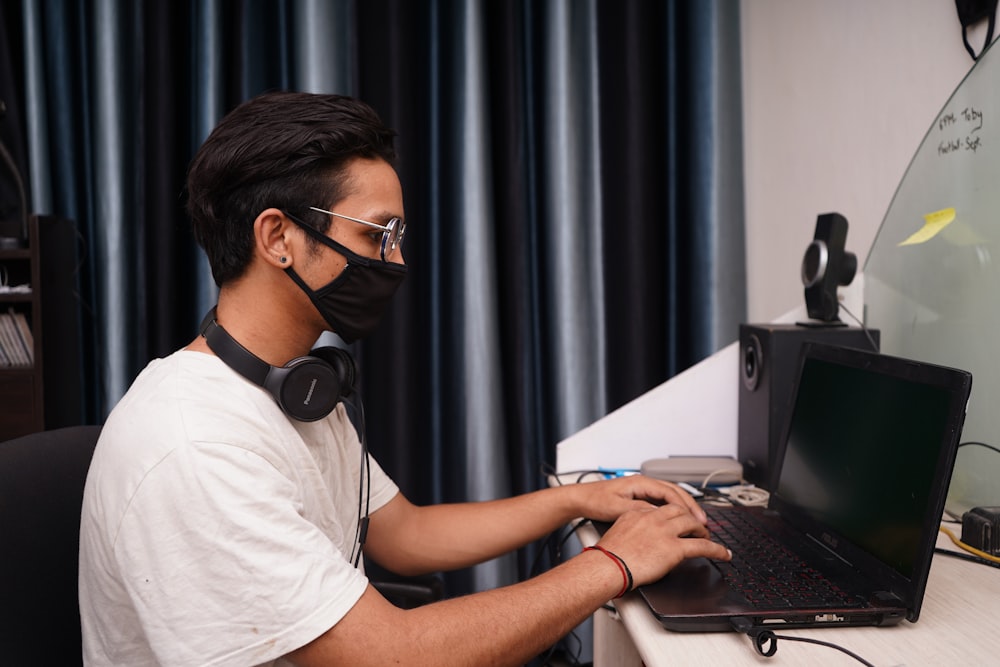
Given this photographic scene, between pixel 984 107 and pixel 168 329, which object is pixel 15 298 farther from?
pixel 984 107

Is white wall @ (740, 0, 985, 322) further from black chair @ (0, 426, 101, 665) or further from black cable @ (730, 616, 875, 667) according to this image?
black chair @ (0, 426, 101, 665)

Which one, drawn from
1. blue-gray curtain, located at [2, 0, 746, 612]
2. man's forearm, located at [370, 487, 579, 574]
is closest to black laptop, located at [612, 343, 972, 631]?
man's forearm, located at [370, 487, 579, 574]

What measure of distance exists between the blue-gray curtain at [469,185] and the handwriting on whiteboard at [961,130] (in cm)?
93

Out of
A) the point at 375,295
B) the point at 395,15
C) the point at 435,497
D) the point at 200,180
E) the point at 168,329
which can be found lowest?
the point at 435,497

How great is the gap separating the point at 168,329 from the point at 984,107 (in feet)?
5.91

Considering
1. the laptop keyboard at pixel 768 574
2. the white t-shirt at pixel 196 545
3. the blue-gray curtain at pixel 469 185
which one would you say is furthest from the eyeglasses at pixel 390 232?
the blue-gray curtain at pixel 469 185

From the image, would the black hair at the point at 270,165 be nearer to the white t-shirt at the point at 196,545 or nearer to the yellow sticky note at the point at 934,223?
the white t-shirt at the point at 196,545

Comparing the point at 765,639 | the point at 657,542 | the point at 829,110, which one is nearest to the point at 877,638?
the point at 765,639

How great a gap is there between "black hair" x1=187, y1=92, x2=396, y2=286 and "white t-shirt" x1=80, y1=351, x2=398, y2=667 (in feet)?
0.63

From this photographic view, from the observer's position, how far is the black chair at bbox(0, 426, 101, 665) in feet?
2.70

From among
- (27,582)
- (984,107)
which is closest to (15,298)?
(27,582)

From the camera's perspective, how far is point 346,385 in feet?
3.37

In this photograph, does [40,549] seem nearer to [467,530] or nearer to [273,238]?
[273,238]

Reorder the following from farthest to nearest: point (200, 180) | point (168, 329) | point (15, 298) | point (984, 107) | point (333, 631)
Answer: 1. point (168, 329)
2. point (15, 298)
3. point (984, 107)
4. point (200, 180)
5. point (333, 631)
